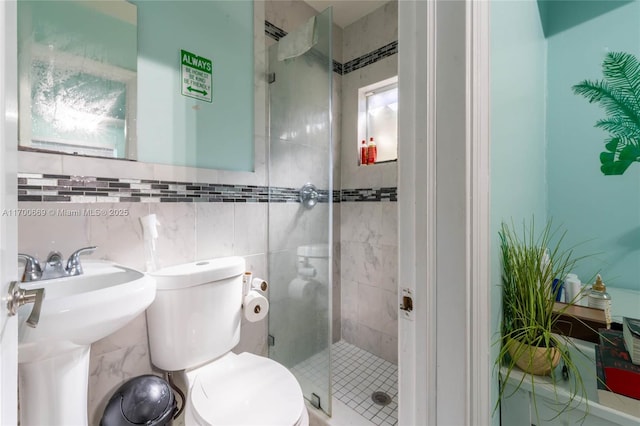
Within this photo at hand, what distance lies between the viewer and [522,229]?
1.01 m

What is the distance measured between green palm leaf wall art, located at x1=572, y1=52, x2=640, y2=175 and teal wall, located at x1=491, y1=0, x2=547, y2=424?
21cm

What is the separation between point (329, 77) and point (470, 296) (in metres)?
1.28

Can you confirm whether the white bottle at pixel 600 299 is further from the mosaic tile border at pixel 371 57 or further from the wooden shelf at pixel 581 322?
the mosaic tile border at pixel 371 57

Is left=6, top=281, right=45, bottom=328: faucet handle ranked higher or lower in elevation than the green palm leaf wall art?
lower

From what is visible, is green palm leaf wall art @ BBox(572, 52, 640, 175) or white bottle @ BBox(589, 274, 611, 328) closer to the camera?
white bottle @ BBox(589, 274, 611, 328)

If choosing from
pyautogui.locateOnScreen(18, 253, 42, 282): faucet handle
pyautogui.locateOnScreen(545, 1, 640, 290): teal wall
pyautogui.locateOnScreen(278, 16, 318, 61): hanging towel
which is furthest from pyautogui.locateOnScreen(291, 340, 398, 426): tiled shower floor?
pyautogui.locateOnScreen(278, 16, 318, 61): hanging towel

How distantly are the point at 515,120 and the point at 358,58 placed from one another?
1540 mm

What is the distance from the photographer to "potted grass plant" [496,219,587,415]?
76cm

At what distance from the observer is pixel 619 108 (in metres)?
1.14

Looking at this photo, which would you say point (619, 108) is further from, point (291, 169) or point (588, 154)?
point (291, 169)

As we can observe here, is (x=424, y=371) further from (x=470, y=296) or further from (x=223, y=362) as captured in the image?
(x=223, y=362)

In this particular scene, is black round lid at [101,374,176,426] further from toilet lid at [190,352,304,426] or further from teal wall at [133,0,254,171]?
teal wall at [133,0,254,171]

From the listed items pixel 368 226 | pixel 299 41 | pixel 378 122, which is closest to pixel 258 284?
pixel 368 226

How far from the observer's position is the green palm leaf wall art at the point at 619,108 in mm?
1100
